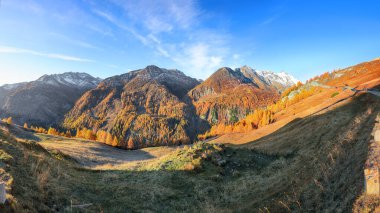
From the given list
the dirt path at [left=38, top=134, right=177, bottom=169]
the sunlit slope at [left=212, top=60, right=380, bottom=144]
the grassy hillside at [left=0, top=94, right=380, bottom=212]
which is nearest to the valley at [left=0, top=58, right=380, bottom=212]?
the grassy hillside at [left=0, top=94, right=380, bottom=212]

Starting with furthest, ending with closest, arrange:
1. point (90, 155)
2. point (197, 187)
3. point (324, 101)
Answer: point (324, 101), point (90, 155), point (197, 187)

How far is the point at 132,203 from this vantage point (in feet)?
49.9

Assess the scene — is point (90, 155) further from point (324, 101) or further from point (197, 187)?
point (324, 101)

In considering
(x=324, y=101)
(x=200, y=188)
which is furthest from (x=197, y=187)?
(x=324, y=101)

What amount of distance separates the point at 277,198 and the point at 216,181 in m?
11.6

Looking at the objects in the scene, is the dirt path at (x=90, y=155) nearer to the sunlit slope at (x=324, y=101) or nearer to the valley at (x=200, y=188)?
the valley at (x=200, y=188)

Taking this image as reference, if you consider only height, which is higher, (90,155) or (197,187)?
(197,187)

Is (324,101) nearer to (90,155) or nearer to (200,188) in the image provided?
(200,188)

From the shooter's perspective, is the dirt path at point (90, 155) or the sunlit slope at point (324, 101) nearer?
the dirt path at point (90, 155)

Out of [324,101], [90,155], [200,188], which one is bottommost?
[90,155]

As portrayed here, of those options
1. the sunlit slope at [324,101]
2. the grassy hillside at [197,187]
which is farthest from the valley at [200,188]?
the sunlit slope at [324,101]

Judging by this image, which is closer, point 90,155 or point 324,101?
point 90,155

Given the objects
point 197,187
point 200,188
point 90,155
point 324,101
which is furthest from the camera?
point 324,101

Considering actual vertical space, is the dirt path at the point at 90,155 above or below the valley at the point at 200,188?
below
